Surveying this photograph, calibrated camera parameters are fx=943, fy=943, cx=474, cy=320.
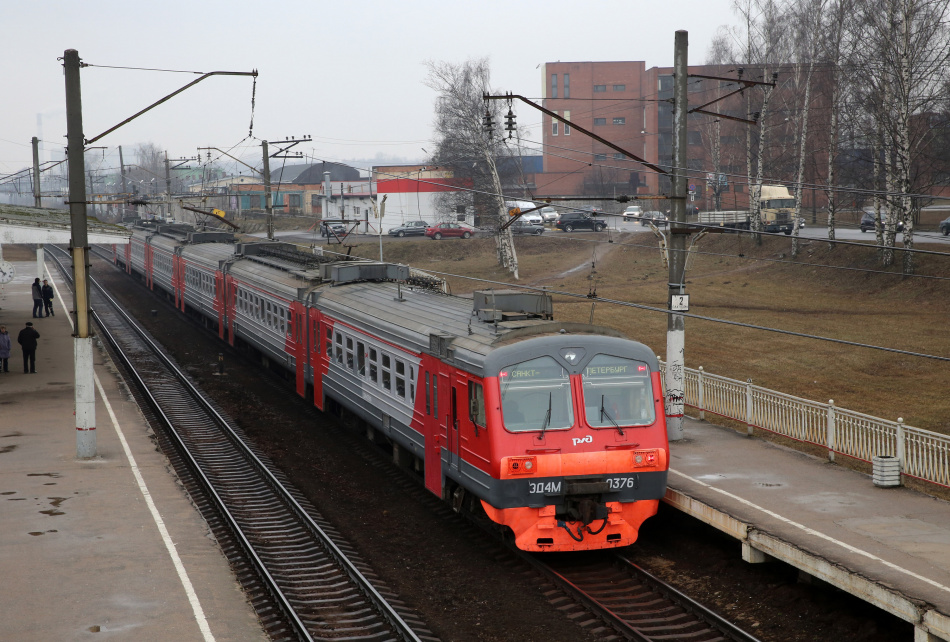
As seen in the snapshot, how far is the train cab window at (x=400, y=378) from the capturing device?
14.4 meters

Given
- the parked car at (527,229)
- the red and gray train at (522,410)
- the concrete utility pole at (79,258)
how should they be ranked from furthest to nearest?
the parked car at (527,229) → the concrete utility pole at (79,258) → the red and gray train at (522,410)

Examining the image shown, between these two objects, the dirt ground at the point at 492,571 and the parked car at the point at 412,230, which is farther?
the parked car at the point at 412,230

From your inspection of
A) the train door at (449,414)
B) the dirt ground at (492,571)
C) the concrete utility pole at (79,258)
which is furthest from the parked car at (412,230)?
the train door at (449,414)

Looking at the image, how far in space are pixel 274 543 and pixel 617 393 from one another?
5.05 metres

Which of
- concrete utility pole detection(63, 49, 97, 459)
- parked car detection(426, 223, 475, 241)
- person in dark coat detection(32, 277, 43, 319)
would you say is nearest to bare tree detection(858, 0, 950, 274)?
concrete utility pole detection(63, 49, 97, 459)

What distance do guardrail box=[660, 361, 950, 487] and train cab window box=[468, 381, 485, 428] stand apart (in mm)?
5695

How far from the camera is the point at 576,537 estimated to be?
1115 cm

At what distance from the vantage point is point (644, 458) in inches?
447

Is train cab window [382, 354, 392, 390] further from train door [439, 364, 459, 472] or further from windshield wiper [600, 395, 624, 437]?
windshield wiper [600, 395, 624, 437]

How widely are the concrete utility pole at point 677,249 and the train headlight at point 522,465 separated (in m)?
5.01

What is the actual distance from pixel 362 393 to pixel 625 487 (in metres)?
6.58

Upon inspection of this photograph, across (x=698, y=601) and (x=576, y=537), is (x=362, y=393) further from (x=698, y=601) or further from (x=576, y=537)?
(x=698, y=601)

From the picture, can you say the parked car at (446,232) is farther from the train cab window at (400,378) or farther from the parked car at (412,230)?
the train cab window at (400,378)

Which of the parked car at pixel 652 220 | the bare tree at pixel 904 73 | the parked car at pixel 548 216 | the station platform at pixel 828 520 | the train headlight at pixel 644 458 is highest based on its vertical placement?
the bare tree at pixel 904 73
